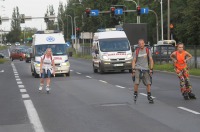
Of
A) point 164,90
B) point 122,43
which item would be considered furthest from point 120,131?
point 122,43

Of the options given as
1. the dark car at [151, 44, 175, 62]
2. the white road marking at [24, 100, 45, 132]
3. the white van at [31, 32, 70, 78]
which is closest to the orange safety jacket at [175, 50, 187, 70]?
the white road marking at [24, 100, 45, 132]

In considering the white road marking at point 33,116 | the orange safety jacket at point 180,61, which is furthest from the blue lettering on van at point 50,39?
the orange safety jacket at point 180,61

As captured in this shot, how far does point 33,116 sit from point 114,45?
20603 millimetres

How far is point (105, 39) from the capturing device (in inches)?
1281

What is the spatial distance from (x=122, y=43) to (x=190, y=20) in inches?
1839

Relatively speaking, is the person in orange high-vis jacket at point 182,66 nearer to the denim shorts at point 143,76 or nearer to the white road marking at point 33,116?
the denim shorts at point 143,76

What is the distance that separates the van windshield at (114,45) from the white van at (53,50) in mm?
2532

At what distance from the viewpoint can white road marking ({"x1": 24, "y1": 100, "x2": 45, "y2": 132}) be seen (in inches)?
395

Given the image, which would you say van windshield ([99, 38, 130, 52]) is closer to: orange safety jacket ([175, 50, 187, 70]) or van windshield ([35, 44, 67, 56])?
van windshield ([35, 44, 67, 56])

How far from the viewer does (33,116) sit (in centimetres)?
1181

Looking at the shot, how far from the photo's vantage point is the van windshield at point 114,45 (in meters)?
32.0

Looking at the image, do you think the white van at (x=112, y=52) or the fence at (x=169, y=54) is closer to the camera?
the fence at (x=169, y=54)

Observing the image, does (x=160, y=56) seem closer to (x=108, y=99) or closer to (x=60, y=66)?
(x=60, y=66)

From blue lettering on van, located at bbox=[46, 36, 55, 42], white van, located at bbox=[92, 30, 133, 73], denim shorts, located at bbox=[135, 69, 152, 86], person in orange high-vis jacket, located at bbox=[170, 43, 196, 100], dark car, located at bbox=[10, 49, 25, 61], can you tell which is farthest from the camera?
dark car, located at bbox=[10, 49, 25, 61]
